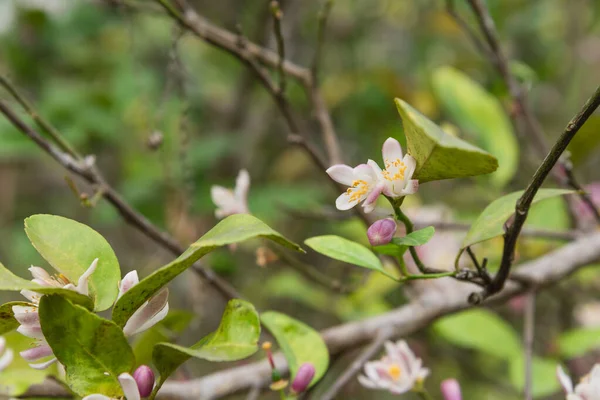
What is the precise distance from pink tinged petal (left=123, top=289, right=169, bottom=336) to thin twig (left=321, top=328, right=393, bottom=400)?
185 mm

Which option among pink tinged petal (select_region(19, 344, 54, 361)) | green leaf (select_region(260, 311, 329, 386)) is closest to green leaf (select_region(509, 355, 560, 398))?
green leaf (select_region(260, 311, 329, 386))

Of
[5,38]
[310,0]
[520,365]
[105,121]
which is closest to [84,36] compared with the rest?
[5,38]

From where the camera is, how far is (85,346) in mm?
323

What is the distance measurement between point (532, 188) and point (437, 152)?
2.9 inches

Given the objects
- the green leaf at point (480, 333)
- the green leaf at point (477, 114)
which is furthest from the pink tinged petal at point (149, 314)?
the green leaf at point (477, 114)

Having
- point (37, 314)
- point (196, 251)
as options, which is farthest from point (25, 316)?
point (196, 251)

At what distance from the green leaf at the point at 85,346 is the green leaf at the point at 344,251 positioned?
13cm

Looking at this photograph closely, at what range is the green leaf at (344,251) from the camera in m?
0.34

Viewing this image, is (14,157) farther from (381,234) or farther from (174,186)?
(381,234)

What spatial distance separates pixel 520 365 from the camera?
72 centimetres

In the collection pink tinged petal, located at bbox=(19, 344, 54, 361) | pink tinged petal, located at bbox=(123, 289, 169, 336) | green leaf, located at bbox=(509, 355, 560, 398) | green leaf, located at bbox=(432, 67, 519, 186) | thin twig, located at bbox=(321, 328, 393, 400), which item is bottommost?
green leaf, located at bbox=(509, 355, 560, 398)

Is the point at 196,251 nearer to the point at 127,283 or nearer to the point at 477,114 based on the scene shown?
the point at 127,283

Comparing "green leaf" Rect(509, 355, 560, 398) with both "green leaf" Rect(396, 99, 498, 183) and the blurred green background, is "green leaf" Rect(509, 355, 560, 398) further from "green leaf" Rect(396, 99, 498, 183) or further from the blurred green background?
"green leaf" Rect(396, 99, 498, 183)

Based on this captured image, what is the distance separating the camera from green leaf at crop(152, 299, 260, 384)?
1.09 ft
